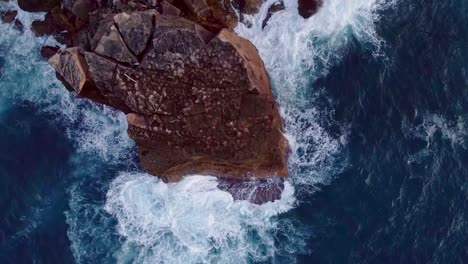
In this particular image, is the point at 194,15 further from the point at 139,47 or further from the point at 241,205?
the point at 241,205

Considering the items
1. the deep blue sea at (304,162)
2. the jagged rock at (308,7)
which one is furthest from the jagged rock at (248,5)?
the jagged rock at (308,7)

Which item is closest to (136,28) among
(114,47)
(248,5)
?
(114,47)

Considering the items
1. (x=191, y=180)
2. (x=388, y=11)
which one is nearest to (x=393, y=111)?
(x=388, y=11)

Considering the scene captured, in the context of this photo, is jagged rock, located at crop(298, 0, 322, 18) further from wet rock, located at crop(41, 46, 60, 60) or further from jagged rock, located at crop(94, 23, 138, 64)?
wet rock, located at crop(41, 46, 60, 60)

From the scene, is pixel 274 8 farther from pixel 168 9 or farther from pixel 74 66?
pixel 74 66

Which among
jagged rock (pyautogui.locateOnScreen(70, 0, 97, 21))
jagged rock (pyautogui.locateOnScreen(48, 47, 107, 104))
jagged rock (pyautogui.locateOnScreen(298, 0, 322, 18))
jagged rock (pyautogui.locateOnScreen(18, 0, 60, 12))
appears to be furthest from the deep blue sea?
jagged rock (pyautogui.locateOnScreen(70, 0, 97, 21))

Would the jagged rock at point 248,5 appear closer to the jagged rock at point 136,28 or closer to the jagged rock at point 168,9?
the jagged rock at point 168,9
